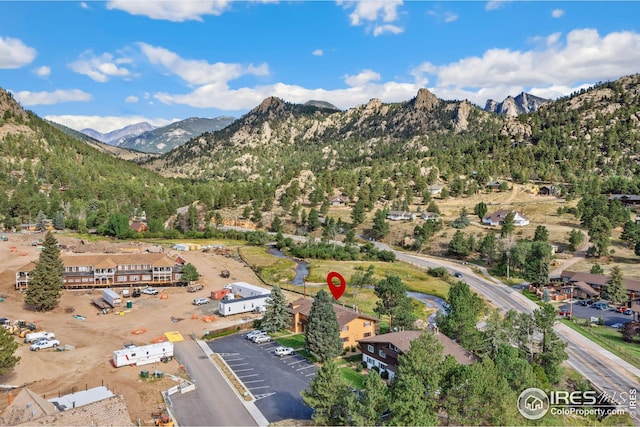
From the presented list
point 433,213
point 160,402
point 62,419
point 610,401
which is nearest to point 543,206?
point 433,213

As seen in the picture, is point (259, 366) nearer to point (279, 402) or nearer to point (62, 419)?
point (279, 402)

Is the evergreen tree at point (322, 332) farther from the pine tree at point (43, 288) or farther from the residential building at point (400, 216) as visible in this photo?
the residential building at point (400, 216)

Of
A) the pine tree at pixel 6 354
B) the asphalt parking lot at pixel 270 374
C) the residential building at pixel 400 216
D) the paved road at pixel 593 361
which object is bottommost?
the paved road at pixel 593 361

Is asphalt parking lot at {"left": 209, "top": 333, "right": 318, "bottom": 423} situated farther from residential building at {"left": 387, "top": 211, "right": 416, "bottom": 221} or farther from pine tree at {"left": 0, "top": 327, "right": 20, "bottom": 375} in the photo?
residential building at {"left": 387, "top": 211, "right": 416, "bottom": 221}

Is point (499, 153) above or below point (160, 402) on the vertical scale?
above

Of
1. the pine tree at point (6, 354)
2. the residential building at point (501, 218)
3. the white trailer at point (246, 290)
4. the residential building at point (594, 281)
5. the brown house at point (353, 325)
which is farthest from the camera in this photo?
the residential building at point (501, 218)

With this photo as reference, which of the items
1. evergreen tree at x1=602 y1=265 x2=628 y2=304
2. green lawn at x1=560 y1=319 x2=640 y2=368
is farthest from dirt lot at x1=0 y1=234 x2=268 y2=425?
evergreen tree at x1=602 y1=265 x2=628 y2=304

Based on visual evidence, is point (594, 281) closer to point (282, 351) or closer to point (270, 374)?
point (282, 351)

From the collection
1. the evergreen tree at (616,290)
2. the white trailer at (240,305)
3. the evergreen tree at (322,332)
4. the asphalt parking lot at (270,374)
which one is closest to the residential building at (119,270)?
the white trailer at (240,305)
